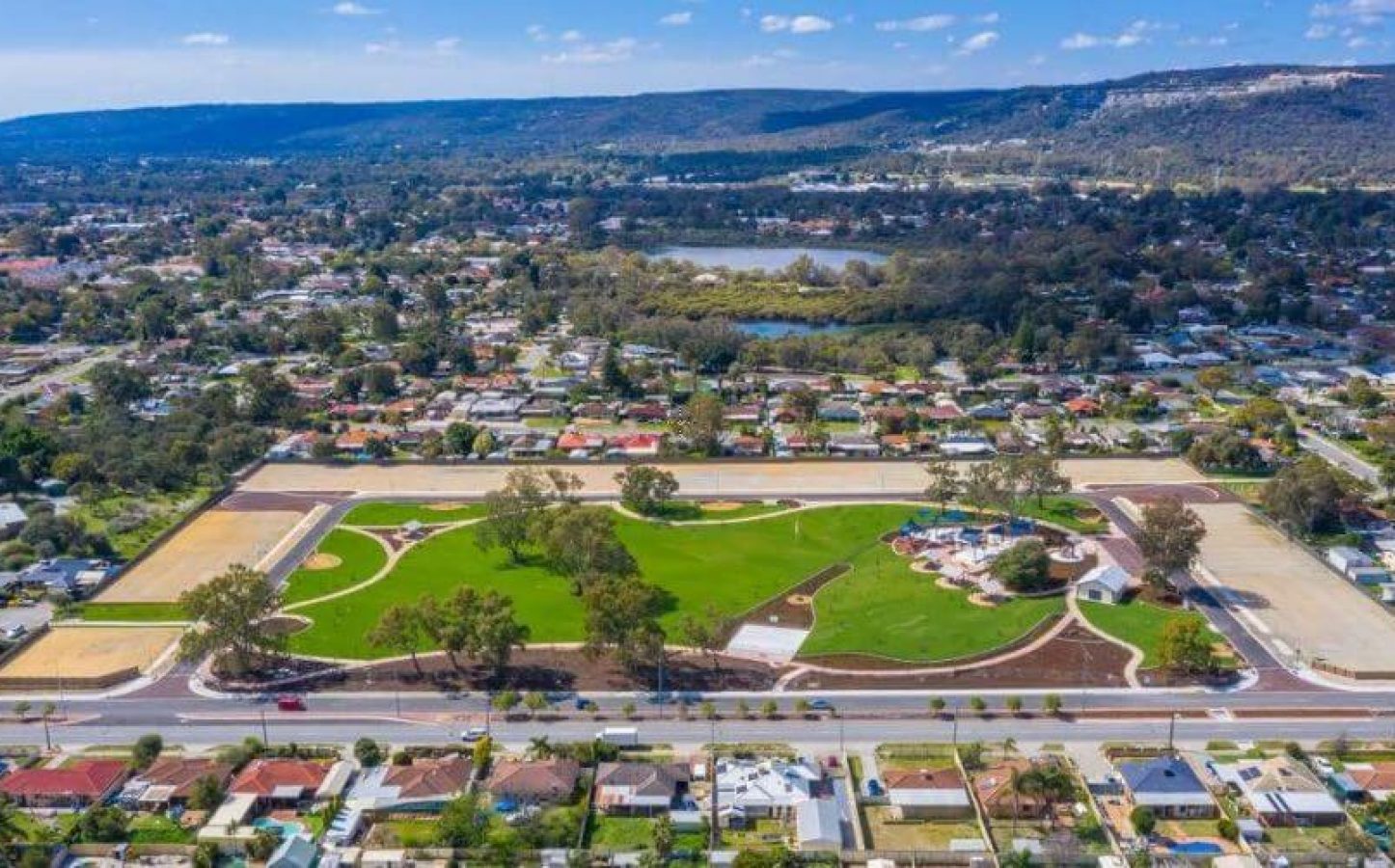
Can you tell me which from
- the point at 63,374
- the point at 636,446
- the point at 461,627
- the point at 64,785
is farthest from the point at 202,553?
the point at 63,374

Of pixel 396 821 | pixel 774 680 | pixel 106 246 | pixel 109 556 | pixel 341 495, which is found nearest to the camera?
pixel 396 821

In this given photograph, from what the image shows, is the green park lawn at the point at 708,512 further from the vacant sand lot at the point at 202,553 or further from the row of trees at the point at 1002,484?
the vacant sand lot at the point at 202,553

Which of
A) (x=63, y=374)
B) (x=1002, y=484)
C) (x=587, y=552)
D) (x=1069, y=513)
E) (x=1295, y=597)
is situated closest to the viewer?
(x=587, y=552)

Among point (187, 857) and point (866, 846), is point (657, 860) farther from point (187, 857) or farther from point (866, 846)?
point (187, 857)

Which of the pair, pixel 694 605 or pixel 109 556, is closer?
pixel 694 605

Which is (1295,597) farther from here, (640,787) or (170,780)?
(170,780)

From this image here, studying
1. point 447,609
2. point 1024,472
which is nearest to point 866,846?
point 447,609
